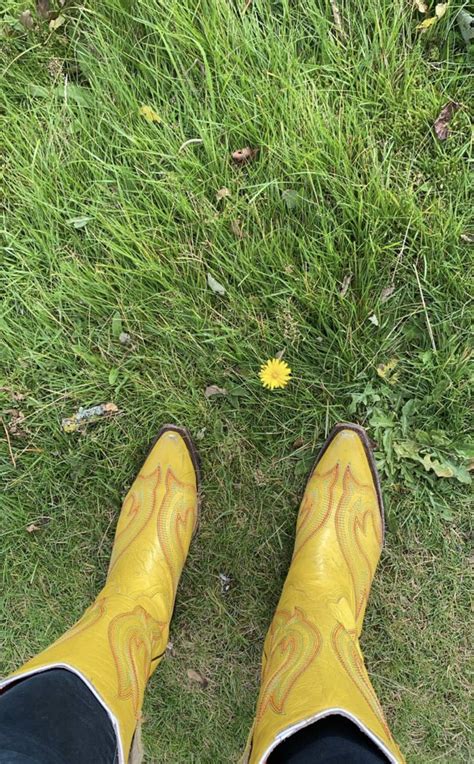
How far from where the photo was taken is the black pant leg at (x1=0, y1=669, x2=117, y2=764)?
1148 mm

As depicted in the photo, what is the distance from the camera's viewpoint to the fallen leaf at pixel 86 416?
2029 millimetres

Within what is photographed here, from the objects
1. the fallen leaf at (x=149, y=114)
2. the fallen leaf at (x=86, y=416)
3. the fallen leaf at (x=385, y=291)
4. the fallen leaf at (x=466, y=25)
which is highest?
the fallen leaf at (x=149, y=114)

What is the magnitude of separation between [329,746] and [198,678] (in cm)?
94

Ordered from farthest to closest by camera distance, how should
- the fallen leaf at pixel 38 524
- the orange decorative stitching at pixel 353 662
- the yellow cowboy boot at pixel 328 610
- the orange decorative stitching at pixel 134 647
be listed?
the fallen leaf at pixel 38 524 → the orange decorative stitching at pixel 134 647 → the orange decorative stitching at pixel 353 662 → the yellow cowboy boot at pixel 328 610

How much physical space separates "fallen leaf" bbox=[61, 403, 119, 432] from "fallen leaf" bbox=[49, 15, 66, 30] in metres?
1.44

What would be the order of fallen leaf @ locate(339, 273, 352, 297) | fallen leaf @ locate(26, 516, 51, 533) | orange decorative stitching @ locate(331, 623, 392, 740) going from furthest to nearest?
fallen leaf @ locate(26, 516, 51, 533) < fallen leaf @ locate(339, 273, 352, 297) < orange decorative stitching @ locate(331, 623, 392, 740)

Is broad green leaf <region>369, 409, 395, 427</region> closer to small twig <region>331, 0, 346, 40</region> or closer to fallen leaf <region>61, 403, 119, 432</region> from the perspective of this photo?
fallen leaf <region>61, 403, 119, 432</region>

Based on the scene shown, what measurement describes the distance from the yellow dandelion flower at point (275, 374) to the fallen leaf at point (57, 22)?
151cm

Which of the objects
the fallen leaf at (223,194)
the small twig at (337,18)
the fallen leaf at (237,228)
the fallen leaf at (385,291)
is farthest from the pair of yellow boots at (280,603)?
the small twig at (337,18)

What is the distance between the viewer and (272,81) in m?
1.84

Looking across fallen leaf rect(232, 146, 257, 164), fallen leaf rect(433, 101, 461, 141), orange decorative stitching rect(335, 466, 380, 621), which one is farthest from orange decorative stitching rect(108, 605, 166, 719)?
fallen leaf rect(433, 101, 461, 141)

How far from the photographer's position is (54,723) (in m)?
1.22

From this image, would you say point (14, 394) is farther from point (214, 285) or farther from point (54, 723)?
point (54, 723)

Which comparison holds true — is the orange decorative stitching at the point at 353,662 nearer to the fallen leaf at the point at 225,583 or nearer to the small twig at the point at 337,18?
the fallen leaf at the point at 225,583
